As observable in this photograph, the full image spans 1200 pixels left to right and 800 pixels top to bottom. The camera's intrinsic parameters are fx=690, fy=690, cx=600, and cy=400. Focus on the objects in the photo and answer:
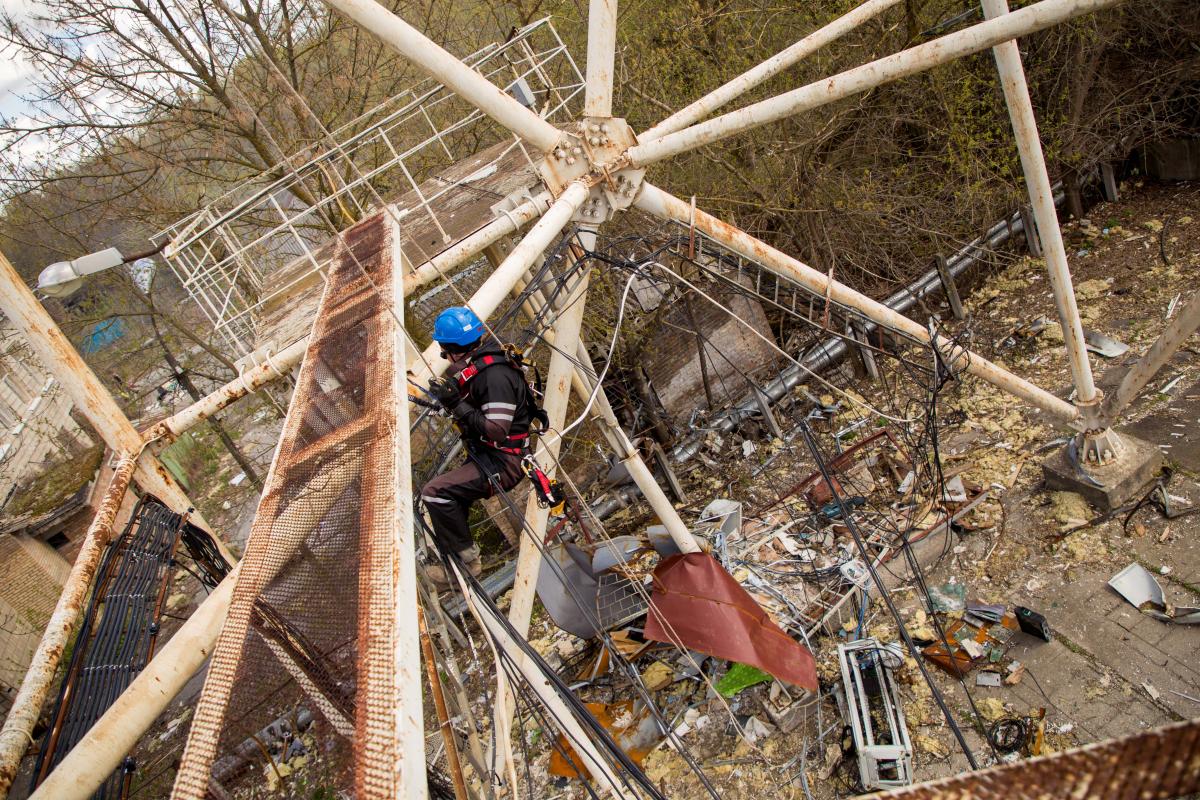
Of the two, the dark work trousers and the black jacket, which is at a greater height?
the black jacket

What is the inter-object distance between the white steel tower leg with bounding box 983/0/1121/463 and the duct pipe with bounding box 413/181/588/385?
3.32m

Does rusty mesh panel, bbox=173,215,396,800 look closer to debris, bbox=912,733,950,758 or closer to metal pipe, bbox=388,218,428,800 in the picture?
metal pipe, bbox=388,218,428,800

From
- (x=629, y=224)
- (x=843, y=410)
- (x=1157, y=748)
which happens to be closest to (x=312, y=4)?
(x=629, y=224)

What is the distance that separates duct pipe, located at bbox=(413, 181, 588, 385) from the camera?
4.41 m

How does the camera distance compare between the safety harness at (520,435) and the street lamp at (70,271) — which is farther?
the street lamp at (70,271)

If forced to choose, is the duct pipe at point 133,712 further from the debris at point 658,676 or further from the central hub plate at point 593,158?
the debris at point 658,676

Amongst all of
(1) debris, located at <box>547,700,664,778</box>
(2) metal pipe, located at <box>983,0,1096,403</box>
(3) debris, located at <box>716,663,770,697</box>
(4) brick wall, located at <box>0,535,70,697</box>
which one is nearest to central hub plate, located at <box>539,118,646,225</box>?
(2) metal pipe, located at <box>983,0,1096,403</box>

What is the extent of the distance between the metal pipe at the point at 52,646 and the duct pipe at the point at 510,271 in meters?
2.06

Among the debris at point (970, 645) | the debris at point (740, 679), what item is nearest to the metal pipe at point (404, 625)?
the debris at point (740, 679)

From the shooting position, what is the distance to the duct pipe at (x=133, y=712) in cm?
235

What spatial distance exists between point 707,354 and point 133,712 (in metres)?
10.2

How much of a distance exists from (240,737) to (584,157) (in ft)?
14.3

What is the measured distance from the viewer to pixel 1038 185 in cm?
598

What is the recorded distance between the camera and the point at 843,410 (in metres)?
10.7
